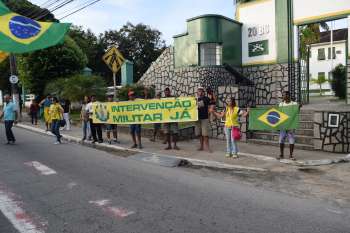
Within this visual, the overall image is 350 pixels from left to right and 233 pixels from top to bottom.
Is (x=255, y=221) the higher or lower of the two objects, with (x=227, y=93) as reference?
lower

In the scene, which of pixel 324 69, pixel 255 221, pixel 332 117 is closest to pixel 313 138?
pixel 332 117

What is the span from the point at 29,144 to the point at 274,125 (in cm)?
823

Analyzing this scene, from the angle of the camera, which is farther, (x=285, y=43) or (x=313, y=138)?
(x=285, y=43)

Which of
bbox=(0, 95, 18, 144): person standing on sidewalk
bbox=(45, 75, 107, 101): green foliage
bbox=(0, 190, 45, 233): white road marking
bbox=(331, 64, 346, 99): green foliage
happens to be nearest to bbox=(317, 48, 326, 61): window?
bbox=(331, 64, 346, 99): green foliage

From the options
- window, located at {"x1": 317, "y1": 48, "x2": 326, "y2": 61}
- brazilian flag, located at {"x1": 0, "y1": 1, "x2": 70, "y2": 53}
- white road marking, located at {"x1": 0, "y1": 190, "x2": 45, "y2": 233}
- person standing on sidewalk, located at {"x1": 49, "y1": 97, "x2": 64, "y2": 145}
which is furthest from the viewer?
window, located at {"x1": 317, "y1": 48, "x2": 326, "y2": 61}

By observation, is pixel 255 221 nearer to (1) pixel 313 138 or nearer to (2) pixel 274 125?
(2) pixel 274 125

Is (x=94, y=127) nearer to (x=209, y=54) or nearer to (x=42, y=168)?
(x=42, y=168)

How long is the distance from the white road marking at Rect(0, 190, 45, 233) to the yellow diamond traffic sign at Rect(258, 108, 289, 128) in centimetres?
659

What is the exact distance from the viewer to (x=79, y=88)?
1975cm

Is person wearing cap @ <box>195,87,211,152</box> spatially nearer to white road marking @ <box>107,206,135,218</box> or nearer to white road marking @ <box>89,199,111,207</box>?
white road marking @ <box>89,199,111,207</box>

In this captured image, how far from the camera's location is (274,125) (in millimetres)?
9945

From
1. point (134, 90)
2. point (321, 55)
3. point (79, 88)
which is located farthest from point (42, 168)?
point (321, 55)

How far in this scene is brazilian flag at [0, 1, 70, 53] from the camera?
1110 cm

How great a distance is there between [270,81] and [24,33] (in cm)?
948
